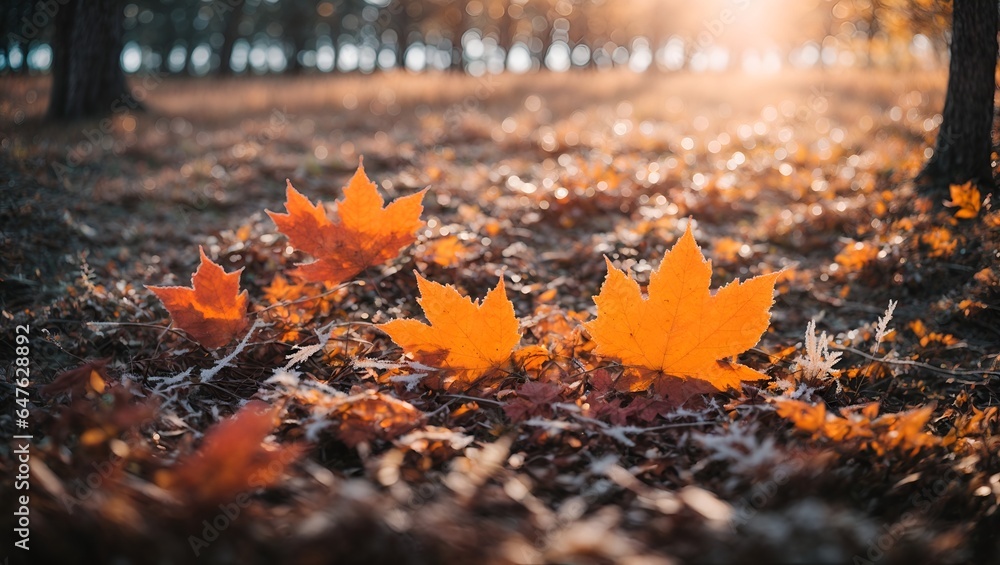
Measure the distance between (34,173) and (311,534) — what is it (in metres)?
5.07

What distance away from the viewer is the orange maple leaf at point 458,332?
6.07 ft

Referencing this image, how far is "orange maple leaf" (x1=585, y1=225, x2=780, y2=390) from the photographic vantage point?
176 centimetres

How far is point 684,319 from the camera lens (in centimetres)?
180

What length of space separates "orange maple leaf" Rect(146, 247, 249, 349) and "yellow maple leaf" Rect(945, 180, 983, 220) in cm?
359

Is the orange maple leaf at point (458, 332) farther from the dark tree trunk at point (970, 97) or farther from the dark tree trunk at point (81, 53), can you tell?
the dark tree trunk at point (81, 53)

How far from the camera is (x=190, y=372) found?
2.14m

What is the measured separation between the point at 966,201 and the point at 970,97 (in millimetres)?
816

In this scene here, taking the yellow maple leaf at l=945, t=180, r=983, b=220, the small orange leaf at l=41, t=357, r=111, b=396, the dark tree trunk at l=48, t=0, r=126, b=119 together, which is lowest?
the small orange leaf at l=41, t=357, r=111, b=396

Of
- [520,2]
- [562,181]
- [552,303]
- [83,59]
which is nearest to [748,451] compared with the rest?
[552,303]

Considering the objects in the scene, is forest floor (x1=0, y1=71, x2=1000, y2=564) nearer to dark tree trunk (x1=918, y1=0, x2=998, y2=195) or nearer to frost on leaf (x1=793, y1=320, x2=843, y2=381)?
frost on leaf (x1=793, y1=320, x2=843, y2=381)

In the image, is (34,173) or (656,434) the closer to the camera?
(656,434)

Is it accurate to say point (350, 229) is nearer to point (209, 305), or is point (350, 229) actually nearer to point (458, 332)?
point (209, 305)

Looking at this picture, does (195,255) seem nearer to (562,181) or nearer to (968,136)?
(562,181)

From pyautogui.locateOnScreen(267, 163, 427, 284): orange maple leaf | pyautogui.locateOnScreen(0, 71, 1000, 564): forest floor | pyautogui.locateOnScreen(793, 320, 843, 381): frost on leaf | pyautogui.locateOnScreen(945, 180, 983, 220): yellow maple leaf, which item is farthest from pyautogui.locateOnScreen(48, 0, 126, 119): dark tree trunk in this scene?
pyautogui.locateOnScreen(945, 180, 983, 220): yellow maple leaf
